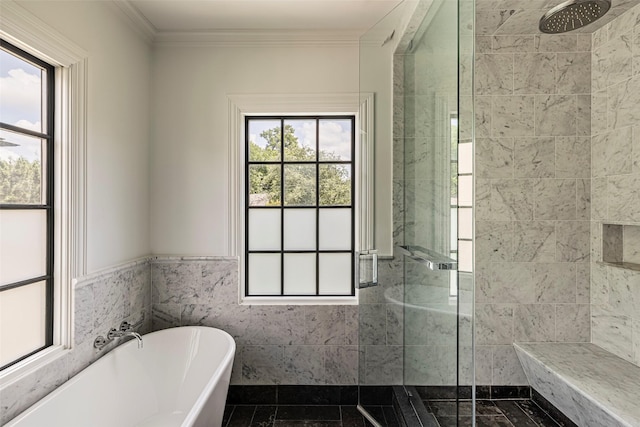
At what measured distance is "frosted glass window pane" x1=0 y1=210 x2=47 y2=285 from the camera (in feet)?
5.03

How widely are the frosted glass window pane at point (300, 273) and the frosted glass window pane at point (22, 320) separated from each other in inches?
58.0

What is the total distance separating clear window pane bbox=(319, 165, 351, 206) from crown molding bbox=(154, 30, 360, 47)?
90 centimetres

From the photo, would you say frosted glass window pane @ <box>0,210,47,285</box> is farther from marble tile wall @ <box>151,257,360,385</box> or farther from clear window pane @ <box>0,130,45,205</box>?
marble tile wall @ <box>151,257,360,385</box>

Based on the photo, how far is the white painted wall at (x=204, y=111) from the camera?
8.43ft

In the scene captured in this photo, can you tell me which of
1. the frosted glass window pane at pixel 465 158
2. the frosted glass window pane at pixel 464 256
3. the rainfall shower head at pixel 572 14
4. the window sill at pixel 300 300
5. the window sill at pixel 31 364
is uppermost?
the rainfall shower head at pixel 572 14

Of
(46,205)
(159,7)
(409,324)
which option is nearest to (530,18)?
(409,324)

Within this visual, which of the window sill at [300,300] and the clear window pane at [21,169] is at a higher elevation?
the clear window pane at [21,169]

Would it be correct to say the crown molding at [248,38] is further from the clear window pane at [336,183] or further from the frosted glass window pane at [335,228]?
the frosted glass window pane at [335,228]

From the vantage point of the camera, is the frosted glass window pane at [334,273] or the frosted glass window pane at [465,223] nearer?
the frosted glass window pane at [465,223]

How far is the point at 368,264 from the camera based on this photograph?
2.15m

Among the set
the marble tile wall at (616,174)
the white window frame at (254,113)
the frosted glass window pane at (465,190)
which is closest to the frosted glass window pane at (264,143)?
the white window frame at (254,113)

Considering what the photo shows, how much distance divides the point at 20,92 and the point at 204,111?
3.66 feet

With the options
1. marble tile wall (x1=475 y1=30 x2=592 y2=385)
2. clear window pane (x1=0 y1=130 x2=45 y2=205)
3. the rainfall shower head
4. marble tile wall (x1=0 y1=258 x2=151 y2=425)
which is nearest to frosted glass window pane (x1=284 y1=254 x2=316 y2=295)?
marble tile wall (x1=0 y1=258 x2=151 y2=425)

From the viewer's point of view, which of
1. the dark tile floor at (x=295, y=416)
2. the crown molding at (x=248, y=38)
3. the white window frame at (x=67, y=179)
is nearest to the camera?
the white window frame at (x=67, y=179)
